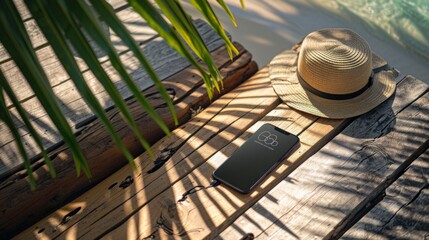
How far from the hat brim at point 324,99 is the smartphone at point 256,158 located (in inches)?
6.1

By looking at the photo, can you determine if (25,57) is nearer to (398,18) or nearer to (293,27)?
(293,27)

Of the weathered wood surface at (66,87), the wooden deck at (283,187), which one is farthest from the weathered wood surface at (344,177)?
the weathered wood surface at (66,87)

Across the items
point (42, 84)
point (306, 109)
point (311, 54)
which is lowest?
point (306, 109)

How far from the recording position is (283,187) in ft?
6.82

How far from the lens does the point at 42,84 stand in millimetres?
1119

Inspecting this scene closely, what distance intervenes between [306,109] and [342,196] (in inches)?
15.8

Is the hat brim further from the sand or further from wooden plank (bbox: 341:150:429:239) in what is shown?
the sand

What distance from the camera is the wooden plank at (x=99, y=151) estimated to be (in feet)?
6.87

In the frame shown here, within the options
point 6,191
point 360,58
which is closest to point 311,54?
point 360,58

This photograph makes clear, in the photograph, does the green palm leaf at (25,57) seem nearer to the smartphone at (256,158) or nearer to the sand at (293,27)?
the smartphone at (256,158)

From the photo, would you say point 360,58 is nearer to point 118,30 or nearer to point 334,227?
point 334,227

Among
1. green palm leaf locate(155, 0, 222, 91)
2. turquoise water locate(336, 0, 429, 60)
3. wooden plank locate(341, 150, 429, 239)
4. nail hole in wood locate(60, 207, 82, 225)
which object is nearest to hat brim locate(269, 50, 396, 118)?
wooden plank locate(341, 150, 429, 239)

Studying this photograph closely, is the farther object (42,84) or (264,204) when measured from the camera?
(264,204)

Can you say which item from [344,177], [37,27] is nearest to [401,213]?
[344,177]
